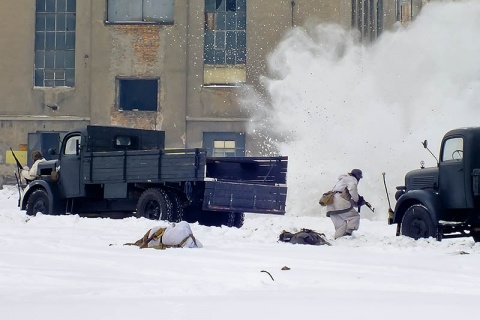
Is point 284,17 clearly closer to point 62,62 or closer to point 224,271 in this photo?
point 62,62

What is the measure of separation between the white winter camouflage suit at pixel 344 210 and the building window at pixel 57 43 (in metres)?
23.4

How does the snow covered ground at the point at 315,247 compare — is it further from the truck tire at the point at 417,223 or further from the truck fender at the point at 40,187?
the truck fender at the point at 40,187

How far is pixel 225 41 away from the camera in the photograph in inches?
1535

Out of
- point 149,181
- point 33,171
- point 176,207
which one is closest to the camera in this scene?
point 176,207

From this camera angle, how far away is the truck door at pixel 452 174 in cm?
1584

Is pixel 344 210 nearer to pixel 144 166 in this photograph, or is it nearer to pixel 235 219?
pixel 235 219

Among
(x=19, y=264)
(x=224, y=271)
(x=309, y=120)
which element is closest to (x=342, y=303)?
(x=224, y=271)

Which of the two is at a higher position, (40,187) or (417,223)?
(40,187)

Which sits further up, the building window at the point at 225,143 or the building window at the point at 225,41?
the building window at the point at 225,41

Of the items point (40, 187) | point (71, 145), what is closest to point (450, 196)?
point (71, 145)

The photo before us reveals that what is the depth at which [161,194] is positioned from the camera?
2055 cm

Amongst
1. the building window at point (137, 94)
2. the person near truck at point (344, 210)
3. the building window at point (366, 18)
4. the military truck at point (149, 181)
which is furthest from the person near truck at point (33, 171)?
the building window at point (366, 18)

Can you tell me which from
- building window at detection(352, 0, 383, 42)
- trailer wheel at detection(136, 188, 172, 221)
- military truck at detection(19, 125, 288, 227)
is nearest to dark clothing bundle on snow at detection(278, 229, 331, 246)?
military truck at detection(19, 125, 288, 227)

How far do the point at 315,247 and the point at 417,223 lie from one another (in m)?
1.81
